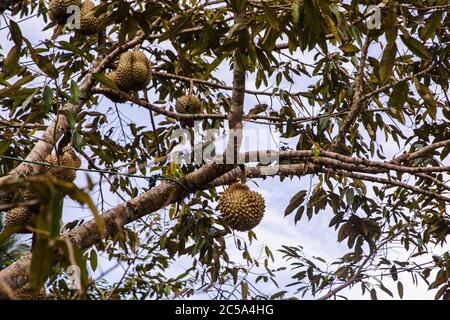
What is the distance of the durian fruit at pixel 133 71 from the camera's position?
2.46 m

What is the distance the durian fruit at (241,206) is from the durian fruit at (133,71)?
29.1 inches

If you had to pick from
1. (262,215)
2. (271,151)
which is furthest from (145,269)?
(271,151)

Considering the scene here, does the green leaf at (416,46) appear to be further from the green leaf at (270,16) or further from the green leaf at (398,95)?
the green leaf at (270,16)

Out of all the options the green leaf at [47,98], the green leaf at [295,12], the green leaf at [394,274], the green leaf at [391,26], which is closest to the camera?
the green leaf at [391,26]

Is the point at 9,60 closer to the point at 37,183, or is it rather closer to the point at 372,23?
the point at 37,183

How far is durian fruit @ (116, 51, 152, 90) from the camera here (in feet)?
8.08

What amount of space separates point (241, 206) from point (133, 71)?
0.89 meters

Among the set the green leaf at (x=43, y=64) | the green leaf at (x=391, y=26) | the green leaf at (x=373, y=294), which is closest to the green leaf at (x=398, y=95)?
the green leaf at (x=391, y=26)

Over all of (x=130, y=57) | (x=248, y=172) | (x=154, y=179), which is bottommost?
(x=154, y=179)

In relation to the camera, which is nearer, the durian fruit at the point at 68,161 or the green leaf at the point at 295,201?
the durian fruit at the point at 68,161

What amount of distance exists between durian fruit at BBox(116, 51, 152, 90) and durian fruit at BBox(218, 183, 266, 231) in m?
0.74
